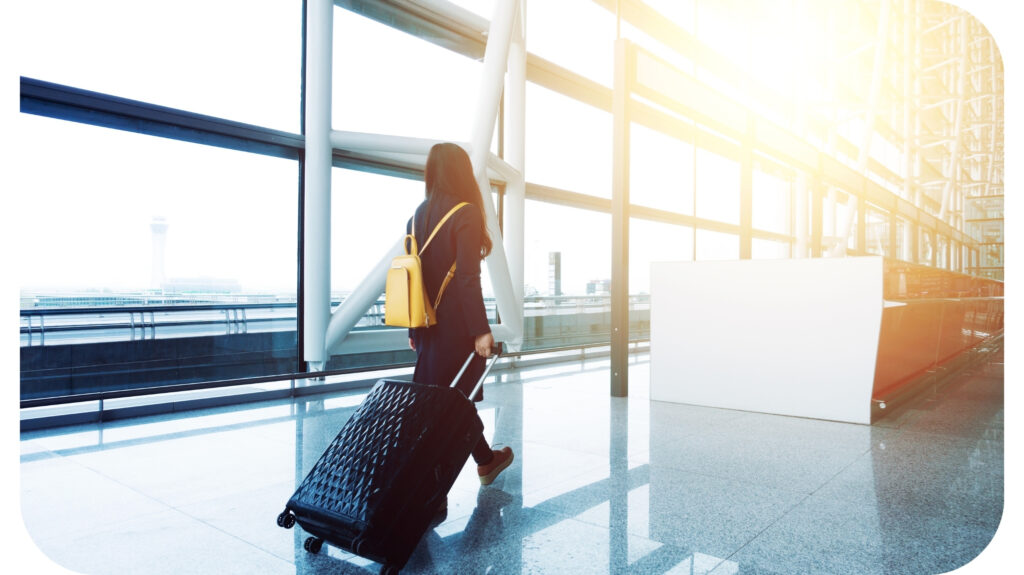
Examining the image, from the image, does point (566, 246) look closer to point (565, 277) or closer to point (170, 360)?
point (565, 277)

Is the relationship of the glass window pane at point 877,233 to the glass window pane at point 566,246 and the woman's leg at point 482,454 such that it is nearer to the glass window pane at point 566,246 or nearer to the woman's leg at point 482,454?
the glass window pane at point 566,246

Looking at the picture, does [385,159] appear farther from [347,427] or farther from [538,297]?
[347,427]

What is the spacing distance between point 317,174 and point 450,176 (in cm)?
289

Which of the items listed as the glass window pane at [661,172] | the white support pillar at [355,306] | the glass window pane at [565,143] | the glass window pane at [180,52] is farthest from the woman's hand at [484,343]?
the glass window pane at [661,172]

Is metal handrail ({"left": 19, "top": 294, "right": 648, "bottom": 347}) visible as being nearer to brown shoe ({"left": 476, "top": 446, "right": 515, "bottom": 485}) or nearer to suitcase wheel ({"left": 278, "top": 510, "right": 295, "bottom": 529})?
brown shoe ({"left": 476, "top": 446, "right": 515, "bottom": 485})

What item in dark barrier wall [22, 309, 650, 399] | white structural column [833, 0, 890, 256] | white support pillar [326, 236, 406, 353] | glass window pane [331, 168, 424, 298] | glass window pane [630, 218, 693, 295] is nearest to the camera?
dark barrier wall [22, 309, 650, 399]

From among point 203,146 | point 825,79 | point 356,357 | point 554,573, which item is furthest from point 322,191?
point 825,79

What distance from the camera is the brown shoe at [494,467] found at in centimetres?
283

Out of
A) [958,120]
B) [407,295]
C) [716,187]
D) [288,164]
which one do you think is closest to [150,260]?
[288,164]

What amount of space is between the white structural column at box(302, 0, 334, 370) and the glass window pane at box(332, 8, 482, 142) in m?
0.45

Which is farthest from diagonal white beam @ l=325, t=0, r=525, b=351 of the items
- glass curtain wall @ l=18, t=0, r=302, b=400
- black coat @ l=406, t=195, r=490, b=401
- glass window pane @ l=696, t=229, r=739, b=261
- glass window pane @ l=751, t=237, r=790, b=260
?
glass window pane @ l=751, t=237, r=790, b=260

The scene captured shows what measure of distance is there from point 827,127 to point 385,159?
10.1 metres

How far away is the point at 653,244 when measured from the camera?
9281 mm

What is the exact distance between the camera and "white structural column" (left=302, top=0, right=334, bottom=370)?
5.04 metres
